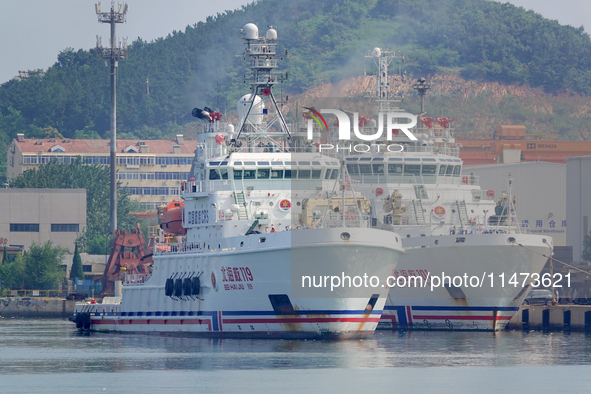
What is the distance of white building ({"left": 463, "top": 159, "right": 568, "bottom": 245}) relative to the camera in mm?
117688

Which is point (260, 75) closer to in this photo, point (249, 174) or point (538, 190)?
point (249, 174)

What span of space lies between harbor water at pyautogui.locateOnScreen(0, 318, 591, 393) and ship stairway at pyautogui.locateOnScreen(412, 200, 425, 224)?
9301mm

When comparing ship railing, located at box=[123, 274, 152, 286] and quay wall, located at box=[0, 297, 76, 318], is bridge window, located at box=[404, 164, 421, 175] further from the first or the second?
quay wall, located at box=[0, 297, 76, 318]

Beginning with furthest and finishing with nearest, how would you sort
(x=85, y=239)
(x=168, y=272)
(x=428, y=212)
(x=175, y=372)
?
(x=85, y=239) < (x=428, y=212) < (x=168, y=272) < (x=175, y=372)

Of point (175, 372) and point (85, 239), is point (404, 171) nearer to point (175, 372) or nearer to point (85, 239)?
point (175, 372)

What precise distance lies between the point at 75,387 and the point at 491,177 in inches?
3183

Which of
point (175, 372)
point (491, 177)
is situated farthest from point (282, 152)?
point (491, 177)

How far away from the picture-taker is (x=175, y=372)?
49.1 m

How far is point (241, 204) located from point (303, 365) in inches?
574

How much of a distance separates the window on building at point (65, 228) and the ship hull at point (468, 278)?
67753 mm

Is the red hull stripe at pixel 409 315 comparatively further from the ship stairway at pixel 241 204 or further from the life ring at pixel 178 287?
the life ring at pixel 178 287

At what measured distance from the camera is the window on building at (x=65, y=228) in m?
131

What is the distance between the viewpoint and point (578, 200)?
10944 centimetres

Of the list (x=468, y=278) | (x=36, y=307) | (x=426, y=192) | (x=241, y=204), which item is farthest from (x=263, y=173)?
(x=36, y=307)
